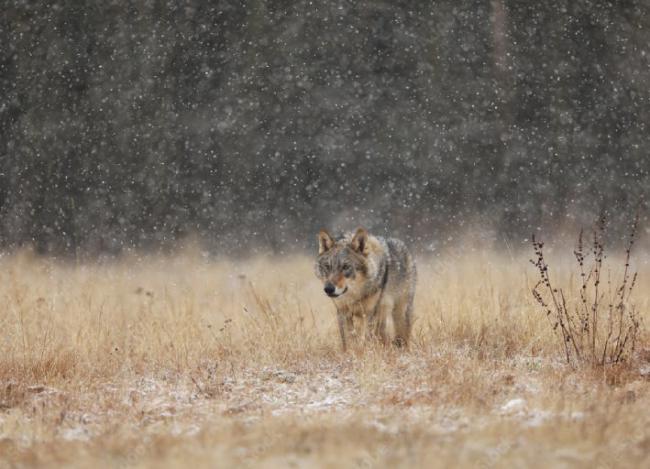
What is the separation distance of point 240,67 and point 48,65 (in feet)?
19.3

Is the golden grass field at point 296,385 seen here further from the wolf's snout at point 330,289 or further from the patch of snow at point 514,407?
the wolf's snout at point 330,289

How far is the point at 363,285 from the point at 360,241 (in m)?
0.43

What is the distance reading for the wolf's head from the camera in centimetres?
779

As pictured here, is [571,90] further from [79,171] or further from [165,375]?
[165,375]

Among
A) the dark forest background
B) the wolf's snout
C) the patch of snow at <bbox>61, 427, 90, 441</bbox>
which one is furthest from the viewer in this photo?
the dark forest background

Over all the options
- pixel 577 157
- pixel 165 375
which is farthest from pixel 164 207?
pixel 165 375

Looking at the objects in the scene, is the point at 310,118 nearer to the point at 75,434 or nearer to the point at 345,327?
the point at 345,327

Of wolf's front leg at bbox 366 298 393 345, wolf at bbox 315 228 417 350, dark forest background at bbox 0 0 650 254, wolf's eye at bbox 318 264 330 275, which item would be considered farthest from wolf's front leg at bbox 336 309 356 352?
dark forest background at bbox 0 0 650 254

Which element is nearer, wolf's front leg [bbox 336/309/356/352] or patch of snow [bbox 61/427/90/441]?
patch of snow [bbox 61/427/90/441]

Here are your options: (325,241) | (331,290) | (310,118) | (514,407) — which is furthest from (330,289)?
(310,118)

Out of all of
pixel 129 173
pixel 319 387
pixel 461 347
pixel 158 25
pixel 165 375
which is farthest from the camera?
pixel 158 25

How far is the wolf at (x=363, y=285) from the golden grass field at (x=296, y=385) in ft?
1.09

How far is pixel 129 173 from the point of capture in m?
25.3

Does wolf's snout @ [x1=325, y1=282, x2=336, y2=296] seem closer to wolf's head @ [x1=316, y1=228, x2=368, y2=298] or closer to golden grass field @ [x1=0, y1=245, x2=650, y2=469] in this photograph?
wolf's head @ [x1=316, y1=228, x2=368, y2=298]
